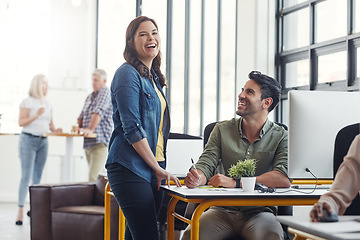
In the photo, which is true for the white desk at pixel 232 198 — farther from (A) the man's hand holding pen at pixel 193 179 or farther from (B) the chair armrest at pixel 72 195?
(B) the chair armrest at pixel 72 195

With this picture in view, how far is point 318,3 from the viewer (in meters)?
5.47

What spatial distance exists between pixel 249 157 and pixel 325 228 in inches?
56.1

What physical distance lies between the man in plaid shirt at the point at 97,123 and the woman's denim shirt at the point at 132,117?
3.26 m

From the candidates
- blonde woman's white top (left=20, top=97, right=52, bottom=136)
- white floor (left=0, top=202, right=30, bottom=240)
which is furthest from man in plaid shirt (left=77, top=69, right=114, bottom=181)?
white floor (left=0, top=202, right=30, bottom=240)

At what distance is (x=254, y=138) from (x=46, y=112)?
369 centimetres

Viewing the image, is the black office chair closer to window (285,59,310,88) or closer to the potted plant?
the potted plant

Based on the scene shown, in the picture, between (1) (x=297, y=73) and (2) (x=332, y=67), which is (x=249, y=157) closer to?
(2) (x=332, y=67)

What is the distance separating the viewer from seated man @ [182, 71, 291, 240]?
2.68 meters

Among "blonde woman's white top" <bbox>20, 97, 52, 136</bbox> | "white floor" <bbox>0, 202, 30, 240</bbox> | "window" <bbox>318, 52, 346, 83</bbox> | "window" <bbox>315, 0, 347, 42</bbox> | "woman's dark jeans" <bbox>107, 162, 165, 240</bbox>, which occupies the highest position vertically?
"window" <bbox>315, 0, 347, 42</bbox>

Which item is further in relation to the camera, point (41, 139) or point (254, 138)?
point (41, 139)

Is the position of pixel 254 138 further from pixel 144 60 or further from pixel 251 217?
pixel 144 60

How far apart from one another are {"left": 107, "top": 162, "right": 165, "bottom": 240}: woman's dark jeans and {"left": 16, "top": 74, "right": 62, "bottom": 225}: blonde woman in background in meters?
3.72

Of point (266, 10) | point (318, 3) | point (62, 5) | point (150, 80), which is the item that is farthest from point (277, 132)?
point (62, 5)

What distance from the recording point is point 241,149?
2914mm
